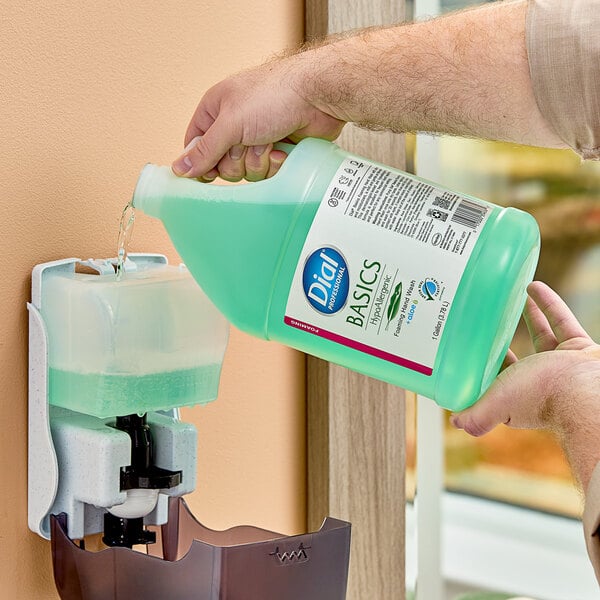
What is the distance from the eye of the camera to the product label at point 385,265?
676 mm

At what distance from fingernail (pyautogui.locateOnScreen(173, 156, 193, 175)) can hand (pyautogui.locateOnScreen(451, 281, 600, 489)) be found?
0.31 meters

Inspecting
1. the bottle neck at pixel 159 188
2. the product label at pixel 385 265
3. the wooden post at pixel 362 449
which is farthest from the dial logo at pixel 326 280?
the wooden post at pixel 362 449

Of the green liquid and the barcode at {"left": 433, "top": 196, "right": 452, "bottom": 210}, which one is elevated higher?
the barcode at {"left": 433, "top": 196, "right": 452, "bottom": 210}

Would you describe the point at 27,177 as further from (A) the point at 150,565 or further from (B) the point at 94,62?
(A) the point at 150,565

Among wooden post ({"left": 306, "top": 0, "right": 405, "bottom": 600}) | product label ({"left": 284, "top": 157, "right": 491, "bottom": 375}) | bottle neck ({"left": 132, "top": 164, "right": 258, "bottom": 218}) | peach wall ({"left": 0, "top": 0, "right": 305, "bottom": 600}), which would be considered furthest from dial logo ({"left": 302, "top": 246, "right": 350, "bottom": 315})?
wooden post ({"left": 306, "top": 0, "right": 405, "bottom": 600})

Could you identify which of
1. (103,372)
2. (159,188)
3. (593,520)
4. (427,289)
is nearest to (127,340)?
(103,372)

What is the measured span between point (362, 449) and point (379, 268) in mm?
420

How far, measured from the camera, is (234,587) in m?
0.71

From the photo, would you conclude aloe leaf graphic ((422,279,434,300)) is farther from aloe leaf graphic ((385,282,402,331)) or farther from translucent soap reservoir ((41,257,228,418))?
translucent soap reservoir ((41,257,228,418))

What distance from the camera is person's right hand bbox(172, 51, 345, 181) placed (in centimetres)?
78

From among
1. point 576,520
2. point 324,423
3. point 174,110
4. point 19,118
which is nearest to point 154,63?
point 174,110

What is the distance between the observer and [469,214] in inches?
27.2

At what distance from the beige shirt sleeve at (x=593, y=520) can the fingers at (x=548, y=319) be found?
0.23 metres

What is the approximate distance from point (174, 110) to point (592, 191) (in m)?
1.36
